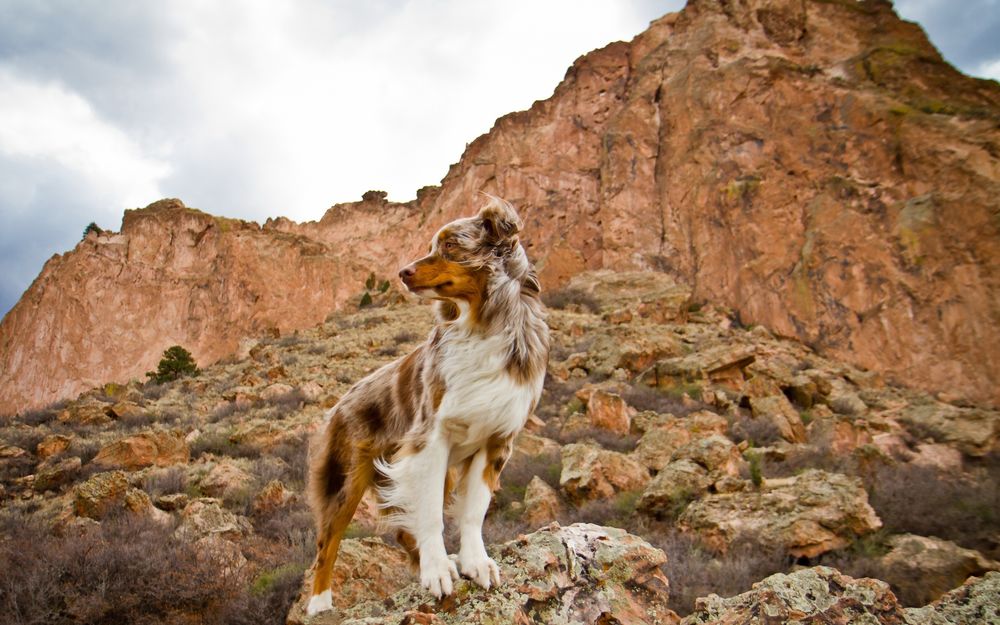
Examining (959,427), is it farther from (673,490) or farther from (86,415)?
(86,415)

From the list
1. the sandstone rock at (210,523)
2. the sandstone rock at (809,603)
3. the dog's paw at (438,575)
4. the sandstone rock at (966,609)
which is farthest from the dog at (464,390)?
the sandstone rock at (210,523)

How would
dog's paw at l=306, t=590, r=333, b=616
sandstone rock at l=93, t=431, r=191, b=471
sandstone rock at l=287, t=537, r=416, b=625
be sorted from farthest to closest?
sandstone rock at l=93, t=431, r=191, b=471
sandstone rock at l=287, t=537, r=416, b=625
dog's paw at l=306, t=590, r=333, b=616

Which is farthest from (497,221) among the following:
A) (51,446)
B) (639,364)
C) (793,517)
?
(639,364)

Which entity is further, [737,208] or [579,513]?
[737,208]

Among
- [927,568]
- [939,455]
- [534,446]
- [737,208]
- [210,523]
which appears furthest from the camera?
[737,208]

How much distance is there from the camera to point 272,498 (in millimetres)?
6508

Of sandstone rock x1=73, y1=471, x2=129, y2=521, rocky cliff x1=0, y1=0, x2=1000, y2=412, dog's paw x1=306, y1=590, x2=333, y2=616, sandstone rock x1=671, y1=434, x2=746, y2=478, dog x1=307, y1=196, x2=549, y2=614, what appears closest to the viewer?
dog x1=307, y1=196, x2=549, y2=614

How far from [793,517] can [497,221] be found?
4358 mm

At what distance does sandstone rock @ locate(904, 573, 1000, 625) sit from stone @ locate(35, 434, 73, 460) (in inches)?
427

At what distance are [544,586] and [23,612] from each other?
310 cm

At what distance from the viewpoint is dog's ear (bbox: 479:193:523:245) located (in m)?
2.65

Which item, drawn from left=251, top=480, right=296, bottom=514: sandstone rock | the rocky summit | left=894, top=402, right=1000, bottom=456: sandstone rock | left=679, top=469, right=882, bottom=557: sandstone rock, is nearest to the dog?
the rocky summit

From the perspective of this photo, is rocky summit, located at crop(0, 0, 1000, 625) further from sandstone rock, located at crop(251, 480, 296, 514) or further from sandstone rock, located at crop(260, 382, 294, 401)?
sandstone rock, located at crop(260, 382, 294, 401)

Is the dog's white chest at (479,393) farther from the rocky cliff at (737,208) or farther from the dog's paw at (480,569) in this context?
the rocky cliff at (737,208)
